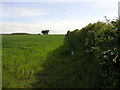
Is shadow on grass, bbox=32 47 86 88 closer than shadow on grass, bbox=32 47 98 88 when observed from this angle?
No

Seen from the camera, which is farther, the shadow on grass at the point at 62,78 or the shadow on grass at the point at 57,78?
the shadow on grass at the point at 57,78

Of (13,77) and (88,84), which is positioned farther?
(13,77)

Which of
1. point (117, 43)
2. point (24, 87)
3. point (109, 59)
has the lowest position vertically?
point (24, 87)

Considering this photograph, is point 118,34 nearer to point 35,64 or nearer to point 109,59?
point 109,59

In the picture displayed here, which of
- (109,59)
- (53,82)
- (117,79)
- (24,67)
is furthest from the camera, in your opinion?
(24,67)

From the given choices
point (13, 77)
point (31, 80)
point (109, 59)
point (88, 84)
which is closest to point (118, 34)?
point (109, 59)

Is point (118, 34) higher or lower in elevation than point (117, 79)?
higher

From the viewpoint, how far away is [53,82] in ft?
25.0

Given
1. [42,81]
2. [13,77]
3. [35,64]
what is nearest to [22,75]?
[13,77]

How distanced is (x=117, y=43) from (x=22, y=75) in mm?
4617

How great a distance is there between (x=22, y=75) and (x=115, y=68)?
4.61 metres

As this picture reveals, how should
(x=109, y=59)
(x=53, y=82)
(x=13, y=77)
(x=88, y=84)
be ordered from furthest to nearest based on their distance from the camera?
1. (x=13, y=77)
2. (x=53, y=82)
3. (x=88, y=84)
4. (x=109, y=59)

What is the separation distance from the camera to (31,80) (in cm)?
800

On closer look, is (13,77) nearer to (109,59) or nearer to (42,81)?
(42,81)
